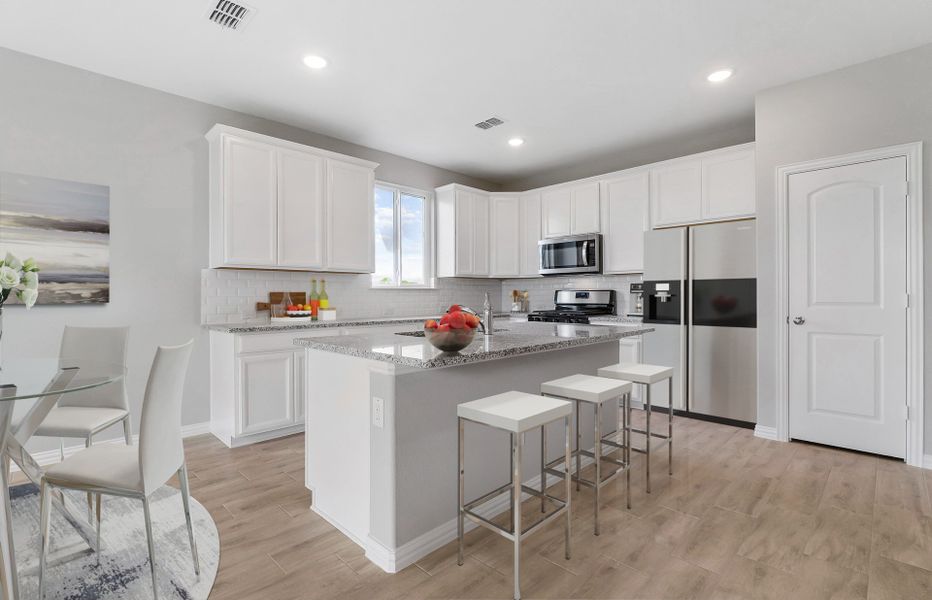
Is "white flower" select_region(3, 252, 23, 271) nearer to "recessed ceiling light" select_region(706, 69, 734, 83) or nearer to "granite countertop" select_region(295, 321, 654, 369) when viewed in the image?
"granite countertop" select_region(295, 321, 654, 369)

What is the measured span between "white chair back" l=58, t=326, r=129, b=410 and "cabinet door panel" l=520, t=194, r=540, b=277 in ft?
13.7

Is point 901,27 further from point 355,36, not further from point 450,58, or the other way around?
point 355,36

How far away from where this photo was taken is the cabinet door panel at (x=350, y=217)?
13.7 ft

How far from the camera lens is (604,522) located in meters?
2.27

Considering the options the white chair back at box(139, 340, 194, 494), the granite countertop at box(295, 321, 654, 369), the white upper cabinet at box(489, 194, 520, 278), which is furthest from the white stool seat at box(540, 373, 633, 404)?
the white upper cabinet at box(489, 194, 520, 278)

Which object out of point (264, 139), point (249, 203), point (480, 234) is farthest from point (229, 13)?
point (480, 234)

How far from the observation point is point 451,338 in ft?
6.15

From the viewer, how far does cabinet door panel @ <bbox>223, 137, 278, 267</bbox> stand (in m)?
3.55

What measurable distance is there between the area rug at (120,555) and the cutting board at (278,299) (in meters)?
1.85

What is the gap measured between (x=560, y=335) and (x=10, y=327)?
3465 mm

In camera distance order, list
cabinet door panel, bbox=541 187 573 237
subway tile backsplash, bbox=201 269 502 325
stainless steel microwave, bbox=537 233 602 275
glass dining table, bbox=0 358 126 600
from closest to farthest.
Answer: glass dining table, bbox=0 358 126 600 → subway tile backsplash, bbox=201 269 502 325 → stainless steel microwave, bbox=537 233 602 275 → cabinet door panel, bbox=541 187 573 237

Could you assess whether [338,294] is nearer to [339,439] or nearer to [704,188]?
[339,439]

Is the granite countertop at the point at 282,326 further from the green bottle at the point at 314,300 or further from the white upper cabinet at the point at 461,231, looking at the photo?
the white upper cabinet at the point at 461,231

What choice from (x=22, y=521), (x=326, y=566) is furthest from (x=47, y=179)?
(x=326, y=566)
